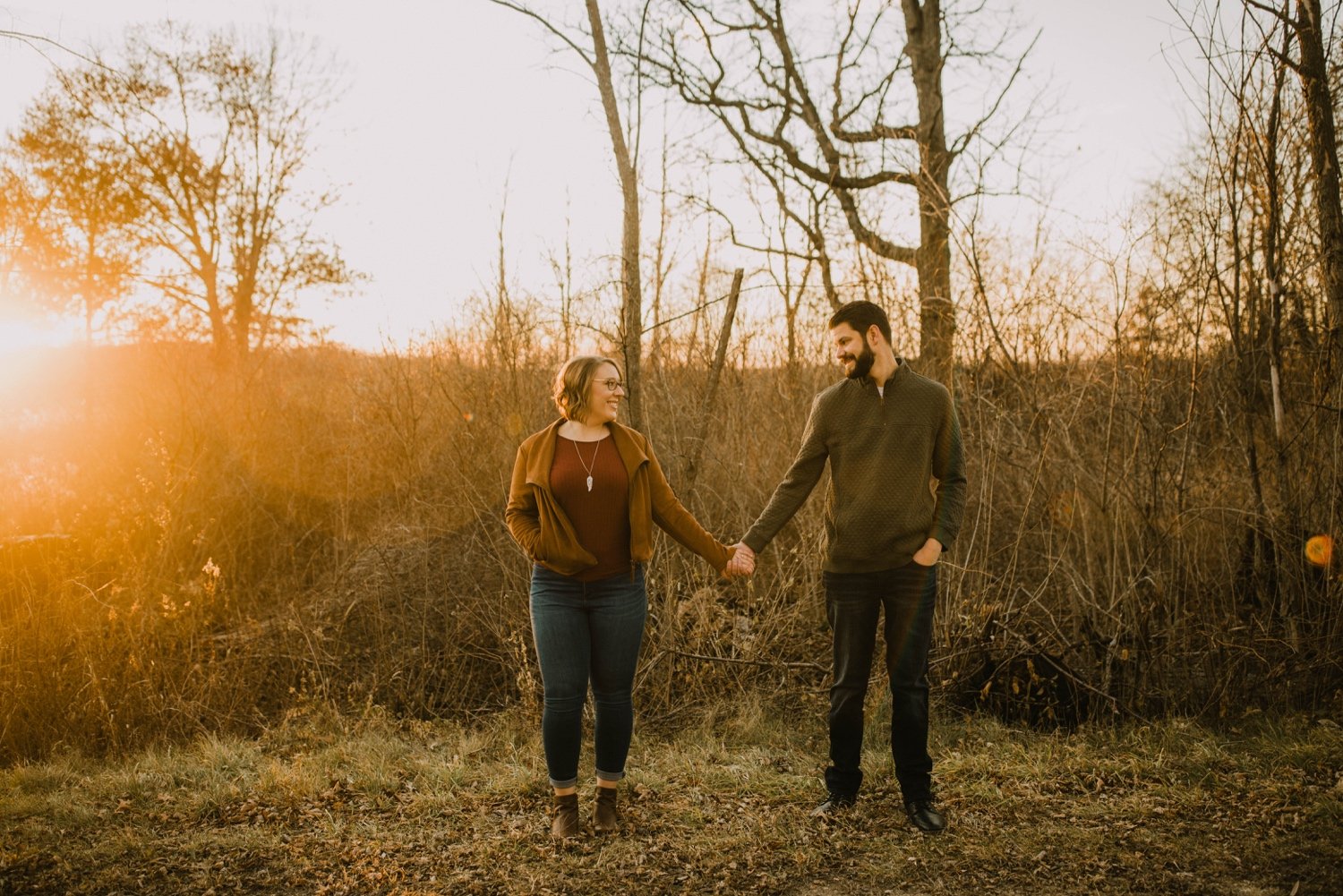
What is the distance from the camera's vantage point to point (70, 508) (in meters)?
8.52

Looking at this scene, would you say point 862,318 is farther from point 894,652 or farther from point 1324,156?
point 1324,156

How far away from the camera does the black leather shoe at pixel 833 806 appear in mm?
3492

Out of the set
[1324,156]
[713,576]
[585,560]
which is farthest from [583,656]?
[1324,156]

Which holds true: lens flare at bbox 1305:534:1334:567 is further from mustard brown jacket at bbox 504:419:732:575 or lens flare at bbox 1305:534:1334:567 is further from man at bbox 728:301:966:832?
mustard brown jacket at bbox 504:419:732:575

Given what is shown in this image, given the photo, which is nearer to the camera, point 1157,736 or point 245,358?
point 1157,736

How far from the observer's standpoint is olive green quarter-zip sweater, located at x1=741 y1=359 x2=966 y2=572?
328 cm

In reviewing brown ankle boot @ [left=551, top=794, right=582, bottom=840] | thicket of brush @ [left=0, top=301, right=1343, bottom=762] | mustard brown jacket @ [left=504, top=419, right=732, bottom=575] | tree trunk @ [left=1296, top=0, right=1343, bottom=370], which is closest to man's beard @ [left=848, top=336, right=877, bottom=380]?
mustard brown jacket @ [left=504, top=419, right=732, bottom=575]

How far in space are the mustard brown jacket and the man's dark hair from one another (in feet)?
3.09

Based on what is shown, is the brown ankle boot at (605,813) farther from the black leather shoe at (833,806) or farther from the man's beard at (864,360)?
the man's beard at (864,360)

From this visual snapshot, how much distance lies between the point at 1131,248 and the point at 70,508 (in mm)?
9487

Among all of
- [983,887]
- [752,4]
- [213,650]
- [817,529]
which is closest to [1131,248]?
[817,529]

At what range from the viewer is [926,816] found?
11.1 ft

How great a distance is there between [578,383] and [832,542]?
119 centimetres

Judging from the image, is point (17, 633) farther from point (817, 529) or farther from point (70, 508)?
point (817, 529)
